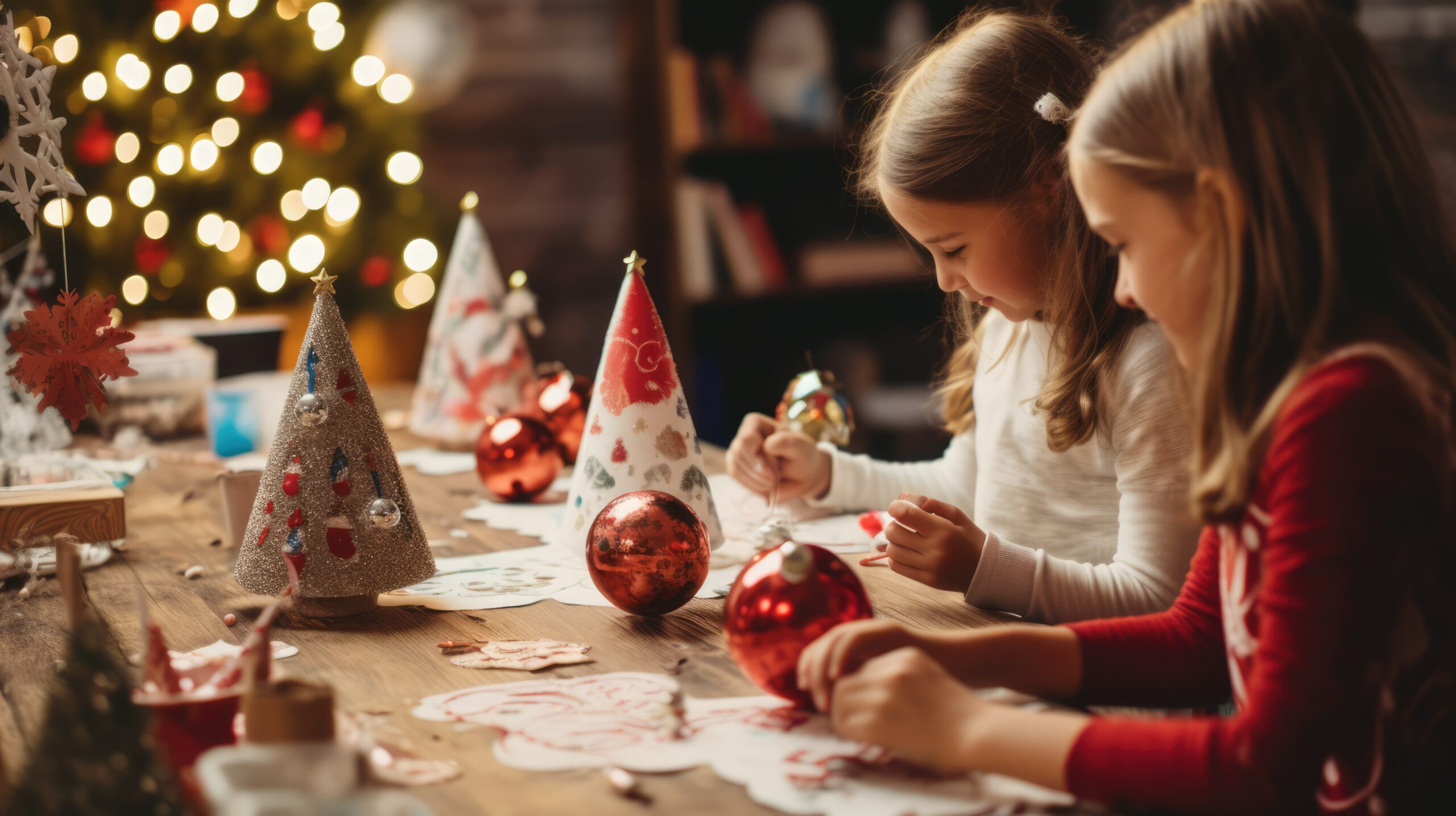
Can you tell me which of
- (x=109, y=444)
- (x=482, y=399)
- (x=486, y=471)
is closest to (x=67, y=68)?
(x=109, y=444)

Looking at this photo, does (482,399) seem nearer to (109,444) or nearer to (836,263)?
(109,444)

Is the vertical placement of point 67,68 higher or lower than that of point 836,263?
higher

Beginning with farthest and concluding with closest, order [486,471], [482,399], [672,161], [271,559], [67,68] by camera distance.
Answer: [672,161] < [67,68] < [482,399] < [486,471] < [271,559]

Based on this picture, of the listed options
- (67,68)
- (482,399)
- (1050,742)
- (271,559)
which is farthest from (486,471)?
(67,68)

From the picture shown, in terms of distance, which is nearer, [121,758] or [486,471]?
[121,758]

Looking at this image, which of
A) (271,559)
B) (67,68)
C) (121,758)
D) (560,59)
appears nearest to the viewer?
(121,758)

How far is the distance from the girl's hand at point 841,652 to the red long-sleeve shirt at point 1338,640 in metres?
0.13

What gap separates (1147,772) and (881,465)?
2.57 feet

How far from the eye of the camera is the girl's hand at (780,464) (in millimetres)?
1276

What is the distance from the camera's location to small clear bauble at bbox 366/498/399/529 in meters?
0.91

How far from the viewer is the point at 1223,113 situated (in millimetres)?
663

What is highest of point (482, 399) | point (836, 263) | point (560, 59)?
point (560, 59)

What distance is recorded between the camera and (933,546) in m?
0.95

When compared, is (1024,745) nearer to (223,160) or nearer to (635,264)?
(635,264)
